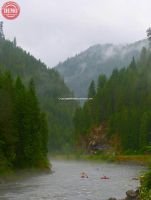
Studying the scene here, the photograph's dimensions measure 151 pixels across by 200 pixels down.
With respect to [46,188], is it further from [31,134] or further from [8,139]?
[31,134]

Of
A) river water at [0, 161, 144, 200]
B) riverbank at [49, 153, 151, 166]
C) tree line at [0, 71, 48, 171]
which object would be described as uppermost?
tree line at [0, 71, 48, 171]

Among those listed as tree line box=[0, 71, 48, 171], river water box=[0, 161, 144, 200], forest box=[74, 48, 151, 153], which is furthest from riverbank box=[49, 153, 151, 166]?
river water box=[0, 161, 144, 200]

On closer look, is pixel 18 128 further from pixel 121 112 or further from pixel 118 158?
pixel 121 112

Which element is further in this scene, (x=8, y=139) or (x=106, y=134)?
(x=106, y=134)

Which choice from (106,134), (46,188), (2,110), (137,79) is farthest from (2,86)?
(137,79)

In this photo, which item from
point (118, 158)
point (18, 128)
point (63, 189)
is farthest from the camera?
point (118, 158)

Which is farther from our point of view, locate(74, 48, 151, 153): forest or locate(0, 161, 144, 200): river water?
locate(74, 48, 151, 153): forest

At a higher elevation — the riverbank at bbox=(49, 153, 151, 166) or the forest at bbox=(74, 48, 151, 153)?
the forest at bbox=(74, 48, 151, 153)

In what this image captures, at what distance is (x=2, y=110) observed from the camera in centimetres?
7431

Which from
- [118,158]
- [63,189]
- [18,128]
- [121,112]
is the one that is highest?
[121,112]

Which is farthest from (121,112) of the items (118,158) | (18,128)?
(18,128)

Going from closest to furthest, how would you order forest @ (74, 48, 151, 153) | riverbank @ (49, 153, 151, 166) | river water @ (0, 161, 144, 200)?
river water @ (0, 161, 144, 200)
riverbank @ (49, 153, 151, 166)
forest @ (74, 48, 151, 153)

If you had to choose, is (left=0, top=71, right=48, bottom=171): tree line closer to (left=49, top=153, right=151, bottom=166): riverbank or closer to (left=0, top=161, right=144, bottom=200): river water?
(left=0, top=161, right=144, bottom=200): river water

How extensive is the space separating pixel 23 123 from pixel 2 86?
6608 mm
